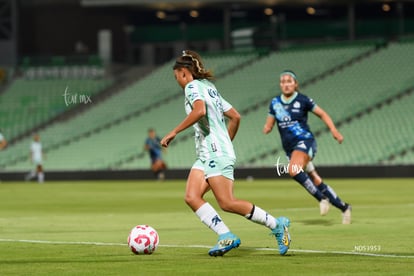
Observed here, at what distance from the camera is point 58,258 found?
42.1ft

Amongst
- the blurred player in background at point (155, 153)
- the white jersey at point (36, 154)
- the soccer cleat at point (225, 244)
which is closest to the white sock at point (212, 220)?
the soccer cleat at point (225, 244)

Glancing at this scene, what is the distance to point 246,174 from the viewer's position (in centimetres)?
4484

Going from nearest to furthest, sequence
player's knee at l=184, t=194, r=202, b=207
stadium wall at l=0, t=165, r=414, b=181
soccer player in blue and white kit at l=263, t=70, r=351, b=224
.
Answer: player's knee at l=184, t=194, r=202, b=207
soccer player in blue and white kit at l=263, t=70, r=351, b=224
stadium wall at l=0, t=165, r=414, b=181

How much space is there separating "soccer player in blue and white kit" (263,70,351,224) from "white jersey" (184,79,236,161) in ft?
18.9

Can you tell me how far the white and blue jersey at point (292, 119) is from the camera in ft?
61.6

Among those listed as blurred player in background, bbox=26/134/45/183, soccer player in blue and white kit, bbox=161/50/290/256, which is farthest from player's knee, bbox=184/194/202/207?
blurred player in background, bbox=26/134/45/183

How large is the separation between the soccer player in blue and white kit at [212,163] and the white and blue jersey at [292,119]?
583 centimetres

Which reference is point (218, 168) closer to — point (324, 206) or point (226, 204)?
point (226, 204)

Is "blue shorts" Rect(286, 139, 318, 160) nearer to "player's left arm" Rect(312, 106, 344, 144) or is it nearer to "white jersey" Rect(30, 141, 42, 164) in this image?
"player's left arm" Rect(312, 106, 344, 144)

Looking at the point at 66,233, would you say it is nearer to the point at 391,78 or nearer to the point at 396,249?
the point at 396,249

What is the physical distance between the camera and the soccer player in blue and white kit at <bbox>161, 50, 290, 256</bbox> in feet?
41.1

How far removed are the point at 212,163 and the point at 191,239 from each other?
120 inches

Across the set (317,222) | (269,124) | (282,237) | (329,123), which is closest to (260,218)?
(282,237)

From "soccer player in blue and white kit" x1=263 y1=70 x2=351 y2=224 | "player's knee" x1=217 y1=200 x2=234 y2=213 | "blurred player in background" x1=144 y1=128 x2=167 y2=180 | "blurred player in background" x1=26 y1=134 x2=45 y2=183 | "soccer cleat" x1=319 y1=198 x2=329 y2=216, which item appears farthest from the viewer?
"blurred player in background" x1=26 y1=134 x2=45 y2=183
